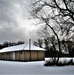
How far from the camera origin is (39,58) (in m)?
35.3

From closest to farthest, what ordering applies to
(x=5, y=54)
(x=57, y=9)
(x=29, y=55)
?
(x=57, y=9), (x=29, y=55), (x=5, y=54)

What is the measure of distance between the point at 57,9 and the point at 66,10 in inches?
53.8

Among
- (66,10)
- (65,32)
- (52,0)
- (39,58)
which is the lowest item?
(39,58)

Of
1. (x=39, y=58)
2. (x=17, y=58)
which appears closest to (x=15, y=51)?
(x=17, y=58)

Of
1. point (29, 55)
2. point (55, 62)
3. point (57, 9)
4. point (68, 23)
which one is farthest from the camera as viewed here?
point (29, 55)

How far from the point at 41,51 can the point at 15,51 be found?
6163 mm

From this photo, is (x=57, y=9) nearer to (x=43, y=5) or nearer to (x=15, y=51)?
(x=43, y=5)

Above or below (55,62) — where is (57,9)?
above

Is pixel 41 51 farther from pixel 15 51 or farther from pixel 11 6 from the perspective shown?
pixel 11 6

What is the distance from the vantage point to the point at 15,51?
117 feet

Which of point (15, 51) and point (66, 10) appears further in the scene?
point (15, 51)

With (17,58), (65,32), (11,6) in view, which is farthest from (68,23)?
(17,58)

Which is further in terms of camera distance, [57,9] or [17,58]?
[17,58]

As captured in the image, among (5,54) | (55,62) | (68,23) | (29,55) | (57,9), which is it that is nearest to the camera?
(68,23)
